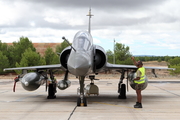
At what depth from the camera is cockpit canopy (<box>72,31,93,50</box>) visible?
31.8 ft

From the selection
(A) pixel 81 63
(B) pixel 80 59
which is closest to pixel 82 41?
(B) pixel 80 59

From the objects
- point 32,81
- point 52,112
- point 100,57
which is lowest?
point 52,112

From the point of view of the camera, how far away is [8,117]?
7.67 metres

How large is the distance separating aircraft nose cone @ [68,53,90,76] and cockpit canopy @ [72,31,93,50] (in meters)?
0.69

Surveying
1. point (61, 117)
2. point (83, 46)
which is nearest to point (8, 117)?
point (61, 117)

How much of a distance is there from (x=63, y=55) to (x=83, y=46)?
1.53 m

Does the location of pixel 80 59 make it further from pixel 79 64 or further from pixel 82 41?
pixel 82 41

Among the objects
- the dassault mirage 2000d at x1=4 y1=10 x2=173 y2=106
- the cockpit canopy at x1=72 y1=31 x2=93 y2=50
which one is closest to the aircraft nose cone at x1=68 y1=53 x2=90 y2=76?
the dassault mirage 2000d at x1=4 y1=10 x2=173 y2=106

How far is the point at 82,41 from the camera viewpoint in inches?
393

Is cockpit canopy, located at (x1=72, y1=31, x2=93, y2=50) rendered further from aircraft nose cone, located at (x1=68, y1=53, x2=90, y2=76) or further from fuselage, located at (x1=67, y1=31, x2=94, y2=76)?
aircraft nose cone, located at (x1=68, y1=53, x2=90, y2=76)

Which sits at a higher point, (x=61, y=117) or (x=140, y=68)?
(x=140, y=68)

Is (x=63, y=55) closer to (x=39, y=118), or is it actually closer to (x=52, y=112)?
(x=52, y=112)

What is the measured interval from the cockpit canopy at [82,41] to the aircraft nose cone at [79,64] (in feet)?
2.28

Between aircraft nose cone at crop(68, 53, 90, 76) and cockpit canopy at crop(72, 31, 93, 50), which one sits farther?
cockpit canopy at crop(72, 31, 93, 50)
